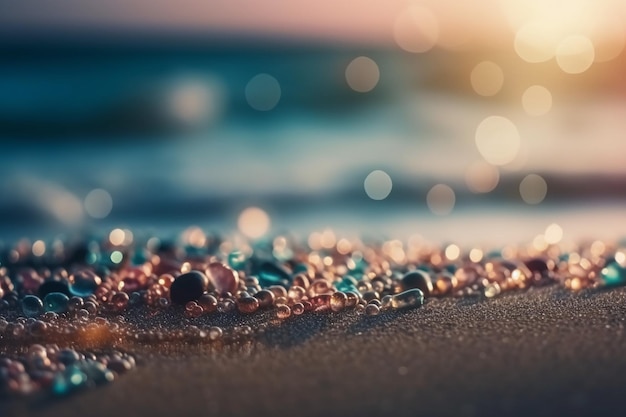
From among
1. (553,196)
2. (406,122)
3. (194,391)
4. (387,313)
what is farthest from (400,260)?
(406,122)

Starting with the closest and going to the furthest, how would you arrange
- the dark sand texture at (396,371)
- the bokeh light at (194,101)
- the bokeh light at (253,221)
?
the dark sand texture at (396,371)
the bokeh light at (253,221)
the bokeh light at (194,101)

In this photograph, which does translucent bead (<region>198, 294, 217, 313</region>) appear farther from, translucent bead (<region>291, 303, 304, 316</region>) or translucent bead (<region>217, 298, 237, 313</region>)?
translucent bead (<region>291, 303, 304, 316</region>)

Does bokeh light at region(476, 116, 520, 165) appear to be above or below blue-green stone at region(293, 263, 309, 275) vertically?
above

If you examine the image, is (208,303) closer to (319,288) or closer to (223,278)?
(223,278)

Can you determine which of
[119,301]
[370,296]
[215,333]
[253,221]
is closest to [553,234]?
[253,221]

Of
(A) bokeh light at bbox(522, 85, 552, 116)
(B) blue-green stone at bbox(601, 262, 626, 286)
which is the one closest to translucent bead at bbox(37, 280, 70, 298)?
(B) blue-green stone at bbox(601, 262, 626, 286)

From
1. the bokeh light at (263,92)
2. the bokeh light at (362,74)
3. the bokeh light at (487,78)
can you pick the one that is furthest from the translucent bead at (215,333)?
the bokeh light at (487,78)

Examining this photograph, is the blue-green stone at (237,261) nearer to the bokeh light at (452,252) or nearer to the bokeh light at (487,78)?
the bokeh light at (452,252)
